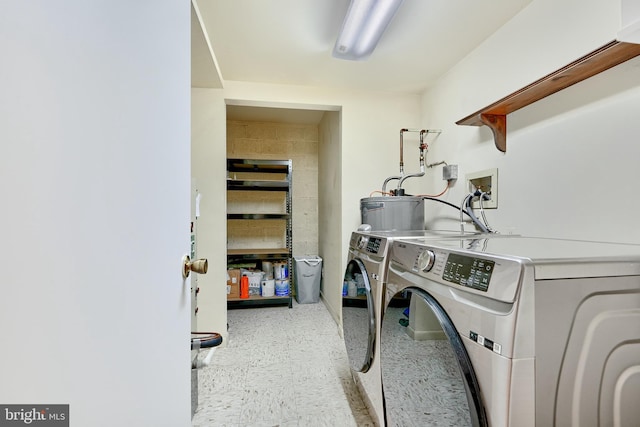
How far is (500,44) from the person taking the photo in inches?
67.5

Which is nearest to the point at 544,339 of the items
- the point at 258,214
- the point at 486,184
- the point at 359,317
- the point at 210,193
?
the point at 359,317

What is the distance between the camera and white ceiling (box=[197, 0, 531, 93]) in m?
1.55

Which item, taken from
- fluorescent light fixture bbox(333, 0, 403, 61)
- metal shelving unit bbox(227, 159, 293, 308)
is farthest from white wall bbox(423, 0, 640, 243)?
metal shelving unit bbox(227, 159, 293, 308)

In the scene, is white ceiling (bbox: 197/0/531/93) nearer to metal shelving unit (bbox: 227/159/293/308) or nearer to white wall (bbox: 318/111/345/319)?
white wall (bbox: 318/111/345/319)

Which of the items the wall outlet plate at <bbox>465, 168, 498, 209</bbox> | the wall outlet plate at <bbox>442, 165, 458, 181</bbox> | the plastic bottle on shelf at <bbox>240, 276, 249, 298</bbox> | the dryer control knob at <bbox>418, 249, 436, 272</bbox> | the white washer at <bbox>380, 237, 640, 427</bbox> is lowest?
the plastic bottle on shelf at <bbox>240, 276, 249, 298</bbox>

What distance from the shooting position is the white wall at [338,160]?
236 cm

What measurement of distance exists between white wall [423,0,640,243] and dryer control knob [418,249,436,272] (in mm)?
812

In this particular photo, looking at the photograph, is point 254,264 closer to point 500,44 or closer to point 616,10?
point 500,44

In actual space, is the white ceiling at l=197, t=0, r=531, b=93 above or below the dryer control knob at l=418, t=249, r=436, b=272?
above

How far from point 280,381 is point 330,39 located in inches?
89.1
